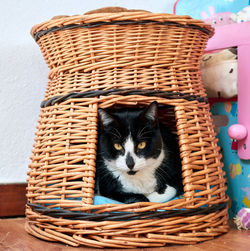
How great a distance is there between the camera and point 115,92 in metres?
1.13

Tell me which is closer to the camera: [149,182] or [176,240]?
[176,240]

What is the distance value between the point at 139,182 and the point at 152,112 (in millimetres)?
270

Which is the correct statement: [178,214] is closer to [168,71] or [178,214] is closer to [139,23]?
[168,71]

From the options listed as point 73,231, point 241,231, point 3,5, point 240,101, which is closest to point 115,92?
point 73,231

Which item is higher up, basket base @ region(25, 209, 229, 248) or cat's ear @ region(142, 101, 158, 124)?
cat's ear @ region(142, 101, 158, 124)

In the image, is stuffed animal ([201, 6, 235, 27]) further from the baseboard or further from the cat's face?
the baseboard

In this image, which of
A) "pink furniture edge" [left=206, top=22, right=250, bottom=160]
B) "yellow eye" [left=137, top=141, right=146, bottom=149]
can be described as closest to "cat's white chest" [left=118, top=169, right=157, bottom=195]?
"yellow eye" [left=137, top=141, right=146, bottom=149]

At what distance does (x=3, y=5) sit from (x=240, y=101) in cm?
119

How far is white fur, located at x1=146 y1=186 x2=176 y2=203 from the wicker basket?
0.12m

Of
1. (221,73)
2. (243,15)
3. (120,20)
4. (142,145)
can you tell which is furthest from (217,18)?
(142,145)

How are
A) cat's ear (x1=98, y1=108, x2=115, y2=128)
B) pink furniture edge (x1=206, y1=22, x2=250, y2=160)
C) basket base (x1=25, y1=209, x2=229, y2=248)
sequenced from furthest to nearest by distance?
pink furniture edge (x1=206, y1=22, x2=250, y2=160) → cat's ear (x1=98, y1=108, x2=115, y2=128) → basket base (x1=25, y1=209, x2=229, y2=248)

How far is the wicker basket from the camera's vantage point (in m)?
1.07

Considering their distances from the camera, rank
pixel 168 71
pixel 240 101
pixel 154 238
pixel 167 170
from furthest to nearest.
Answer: pixel 240 101, pixel 167 170, pixel 168 71, pixel 154 238

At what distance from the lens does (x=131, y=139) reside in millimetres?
1175
